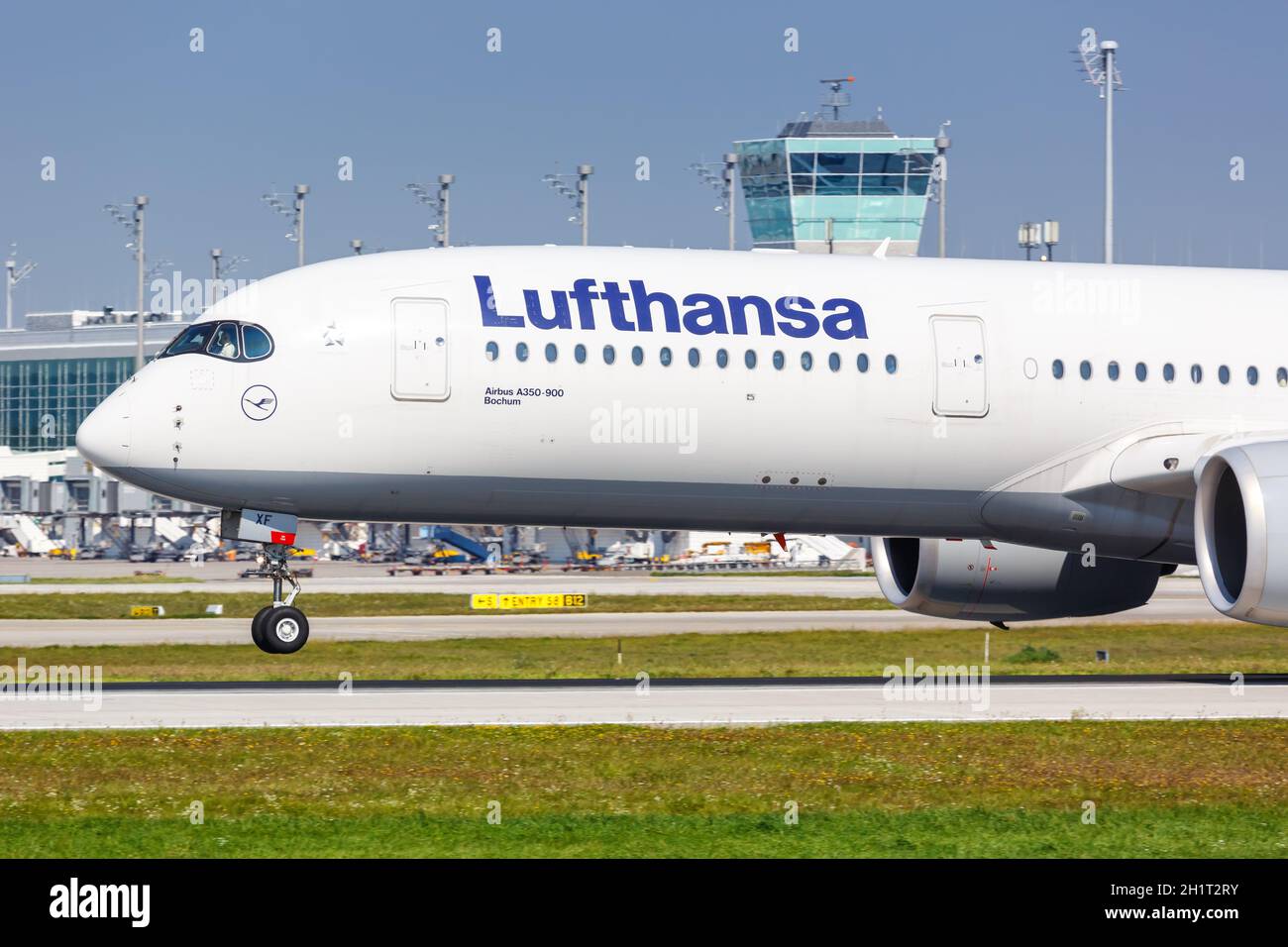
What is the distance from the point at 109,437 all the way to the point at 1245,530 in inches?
568

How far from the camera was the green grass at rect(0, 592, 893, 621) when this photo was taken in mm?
50969

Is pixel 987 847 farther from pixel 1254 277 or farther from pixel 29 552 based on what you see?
pixel 29 552

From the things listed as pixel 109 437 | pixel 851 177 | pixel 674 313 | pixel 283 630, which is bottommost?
pixel 283 630

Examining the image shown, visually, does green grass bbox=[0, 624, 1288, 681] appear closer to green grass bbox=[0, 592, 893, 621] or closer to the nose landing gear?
the nose landing gear

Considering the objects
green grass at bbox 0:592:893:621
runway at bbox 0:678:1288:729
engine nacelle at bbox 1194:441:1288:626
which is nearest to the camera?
runway at bbox 0:678:1288:729

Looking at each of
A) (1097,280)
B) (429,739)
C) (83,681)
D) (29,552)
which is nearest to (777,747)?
(429,739)

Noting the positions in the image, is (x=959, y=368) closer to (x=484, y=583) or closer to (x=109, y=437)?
(x=109, y=437)

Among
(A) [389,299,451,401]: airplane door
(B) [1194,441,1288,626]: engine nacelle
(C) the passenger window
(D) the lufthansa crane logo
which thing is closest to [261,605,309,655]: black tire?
(D) the lufthansa crane logo

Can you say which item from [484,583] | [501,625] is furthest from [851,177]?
[501,625]

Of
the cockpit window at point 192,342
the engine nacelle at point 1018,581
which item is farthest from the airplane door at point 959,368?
the cockpit window at point 192,342

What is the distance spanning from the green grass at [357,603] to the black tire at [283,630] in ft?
85.9

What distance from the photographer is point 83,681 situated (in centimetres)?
2733

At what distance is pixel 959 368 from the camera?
80.9ft

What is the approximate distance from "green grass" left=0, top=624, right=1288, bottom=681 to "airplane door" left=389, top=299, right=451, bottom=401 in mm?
7088
